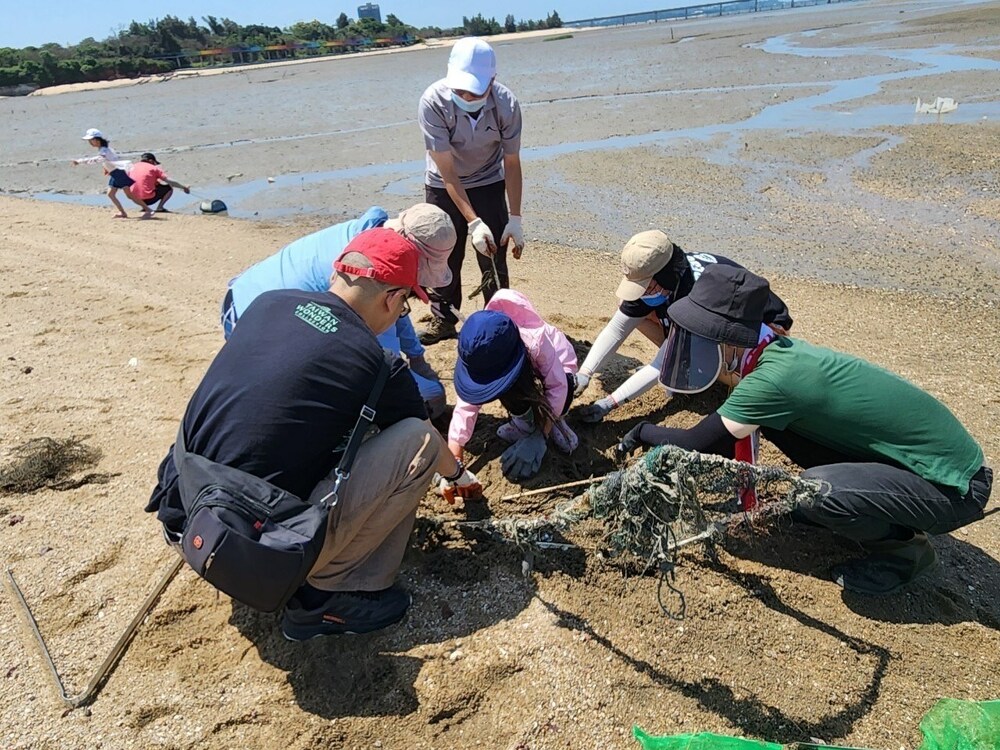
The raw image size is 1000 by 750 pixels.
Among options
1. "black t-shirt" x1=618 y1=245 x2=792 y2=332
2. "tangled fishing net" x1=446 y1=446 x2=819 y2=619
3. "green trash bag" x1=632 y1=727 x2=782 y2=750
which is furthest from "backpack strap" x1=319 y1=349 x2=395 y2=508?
"black t-shirt" x1=618 y1=245 x2=792 y2=332

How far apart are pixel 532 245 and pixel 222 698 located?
5.23 meters

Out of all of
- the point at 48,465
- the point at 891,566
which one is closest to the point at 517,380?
the point at 891,566

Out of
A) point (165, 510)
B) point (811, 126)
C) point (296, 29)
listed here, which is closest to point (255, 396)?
point (165, 510)

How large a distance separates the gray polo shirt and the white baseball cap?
0.15m

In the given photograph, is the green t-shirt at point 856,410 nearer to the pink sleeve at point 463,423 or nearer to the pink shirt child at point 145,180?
the pink sleeve at point 463,423

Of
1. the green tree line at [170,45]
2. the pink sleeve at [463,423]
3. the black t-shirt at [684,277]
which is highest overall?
the green tree line at [170,45]

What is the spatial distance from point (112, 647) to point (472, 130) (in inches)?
116

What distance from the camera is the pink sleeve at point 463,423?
295cm

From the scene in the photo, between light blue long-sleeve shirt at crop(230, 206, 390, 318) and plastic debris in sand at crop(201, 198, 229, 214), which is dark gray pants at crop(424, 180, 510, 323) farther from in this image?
plastic debris in sand at crop(201, 198, 229, 214)

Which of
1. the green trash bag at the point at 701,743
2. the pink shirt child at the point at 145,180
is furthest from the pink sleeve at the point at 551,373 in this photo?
the pink shirt child at the point at 145,180

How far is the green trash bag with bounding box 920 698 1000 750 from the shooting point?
1.93 meters

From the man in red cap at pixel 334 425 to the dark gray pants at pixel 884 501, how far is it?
1352 millimetres

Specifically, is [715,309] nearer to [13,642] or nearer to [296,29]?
[13,642]

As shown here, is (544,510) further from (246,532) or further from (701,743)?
(246,532)
